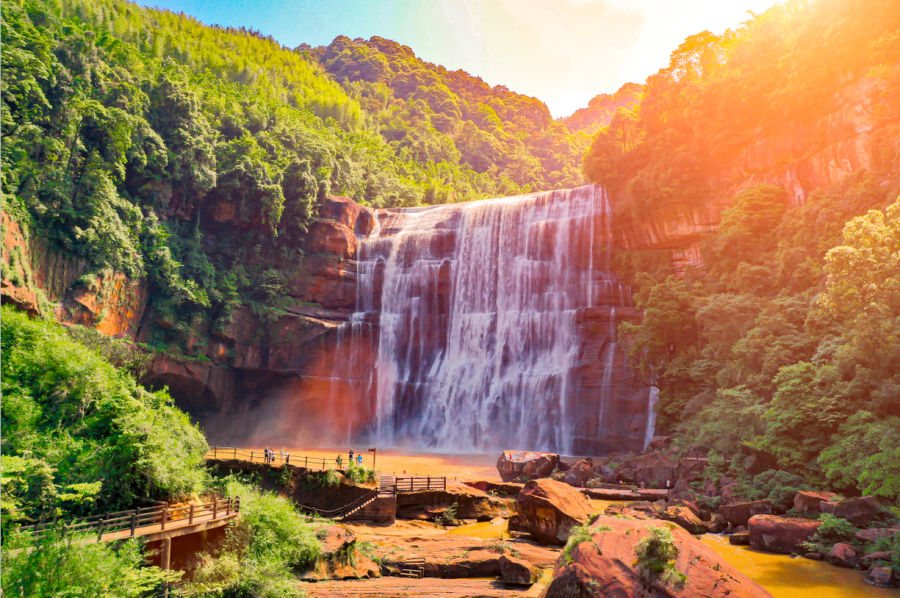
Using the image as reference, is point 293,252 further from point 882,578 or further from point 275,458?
point 882,578

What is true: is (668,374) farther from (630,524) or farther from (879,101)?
(630,524)

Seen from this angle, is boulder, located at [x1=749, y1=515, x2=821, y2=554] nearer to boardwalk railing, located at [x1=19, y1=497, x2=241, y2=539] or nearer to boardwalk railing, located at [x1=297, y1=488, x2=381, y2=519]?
boardwalk railing, located at [x1=297, y1=488, x2=381, y2=519]

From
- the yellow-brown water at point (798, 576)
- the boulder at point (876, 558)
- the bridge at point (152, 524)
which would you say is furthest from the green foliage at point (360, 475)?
the boulder at point (876, 558)

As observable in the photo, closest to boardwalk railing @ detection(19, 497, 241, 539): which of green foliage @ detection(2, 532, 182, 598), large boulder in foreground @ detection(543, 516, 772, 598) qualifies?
green foliage @ detection(2, 532, 182, 598)

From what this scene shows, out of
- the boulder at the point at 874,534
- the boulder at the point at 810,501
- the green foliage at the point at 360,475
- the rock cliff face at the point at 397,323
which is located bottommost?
the green foliage at the point at 360,475

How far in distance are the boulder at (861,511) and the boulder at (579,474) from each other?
12.4 meters

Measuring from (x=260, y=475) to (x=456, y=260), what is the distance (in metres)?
24.4

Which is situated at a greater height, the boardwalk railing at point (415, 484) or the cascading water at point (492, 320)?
the cascading water at point (492, 320)

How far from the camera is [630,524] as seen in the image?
11.3 m

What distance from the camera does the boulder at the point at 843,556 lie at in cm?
1551

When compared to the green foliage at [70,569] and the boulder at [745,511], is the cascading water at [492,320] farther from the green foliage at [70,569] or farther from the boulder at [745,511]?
the green foliage at [70,569]

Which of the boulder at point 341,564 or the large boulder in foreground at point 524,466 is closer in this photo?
the boulder at point 341,564

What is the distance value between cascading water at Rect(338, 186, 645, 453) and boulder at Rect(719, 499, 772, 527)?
16.8 metres

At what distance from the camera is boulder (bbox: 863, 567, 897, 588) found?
13.9 metres
